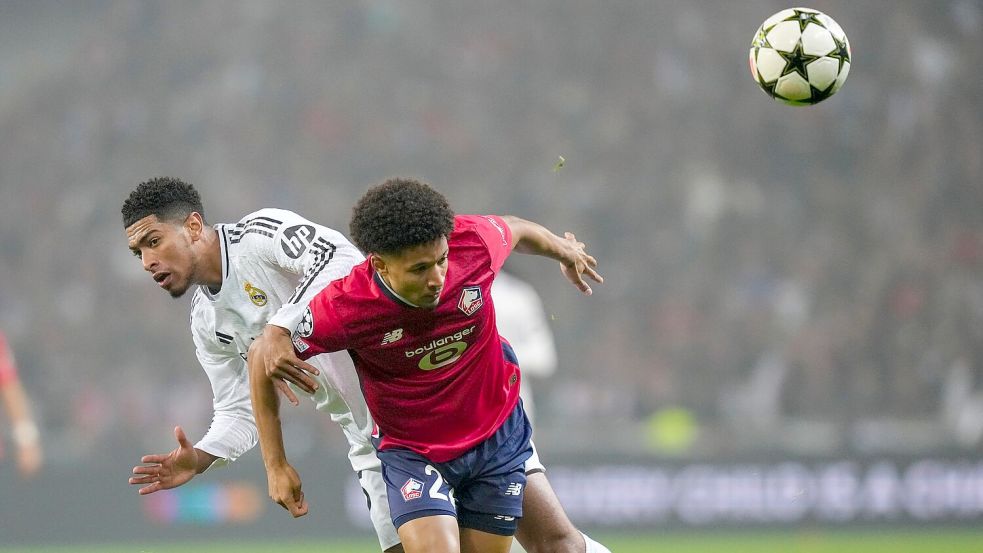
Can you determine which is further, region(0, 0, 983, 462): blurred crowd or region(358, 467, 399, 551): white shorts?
Answer: region(0, 0, 983, 462): blurred crowd

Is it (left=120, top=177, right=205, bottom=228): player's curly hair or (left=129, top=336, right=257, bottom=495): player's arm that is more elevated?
(left=120, top=177, right=205, bottom=228): player's curly hair

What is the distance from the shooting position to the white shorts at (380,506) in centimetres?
488

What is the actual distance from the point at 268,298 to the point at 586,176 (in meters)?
8.77

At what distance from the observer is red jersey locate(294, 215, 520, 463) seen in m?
4.12

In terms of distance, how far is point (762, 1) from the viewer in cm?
1376

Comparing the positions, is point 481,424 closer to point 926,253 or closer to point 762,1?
point 926,253

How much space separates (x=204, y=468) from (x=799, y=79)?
10.3 ft

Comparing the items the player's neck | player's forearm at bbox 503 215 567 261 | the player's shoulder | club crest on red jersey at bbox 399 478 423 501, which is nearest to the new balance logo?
the player's shoulder

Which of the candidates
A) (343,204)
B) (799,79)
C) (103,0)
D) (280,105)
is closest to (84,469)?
(343,204)

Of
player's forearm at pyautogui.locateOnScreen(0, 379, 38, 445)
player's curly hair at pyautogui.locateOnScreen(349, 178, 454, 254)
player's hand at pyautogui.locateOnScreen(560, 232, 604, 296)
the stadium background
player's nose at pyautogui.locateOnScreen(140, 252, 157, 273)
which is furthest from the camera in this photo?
the stadium background

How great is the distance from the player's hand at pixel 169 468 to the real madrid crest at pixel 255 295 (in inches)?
22.0

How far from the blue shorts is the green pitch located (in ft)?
17.4

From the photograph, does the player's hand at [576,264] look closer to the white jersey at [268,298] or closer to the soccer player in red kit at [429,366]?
the soccer player in red kit at [429,366]

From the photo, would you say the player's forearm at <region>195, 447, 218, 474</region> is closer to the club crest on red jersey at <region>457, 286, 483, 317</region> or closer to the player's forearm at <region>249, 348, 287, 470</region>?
the player's forearm at <region>249, 348, 287, 470</region>
